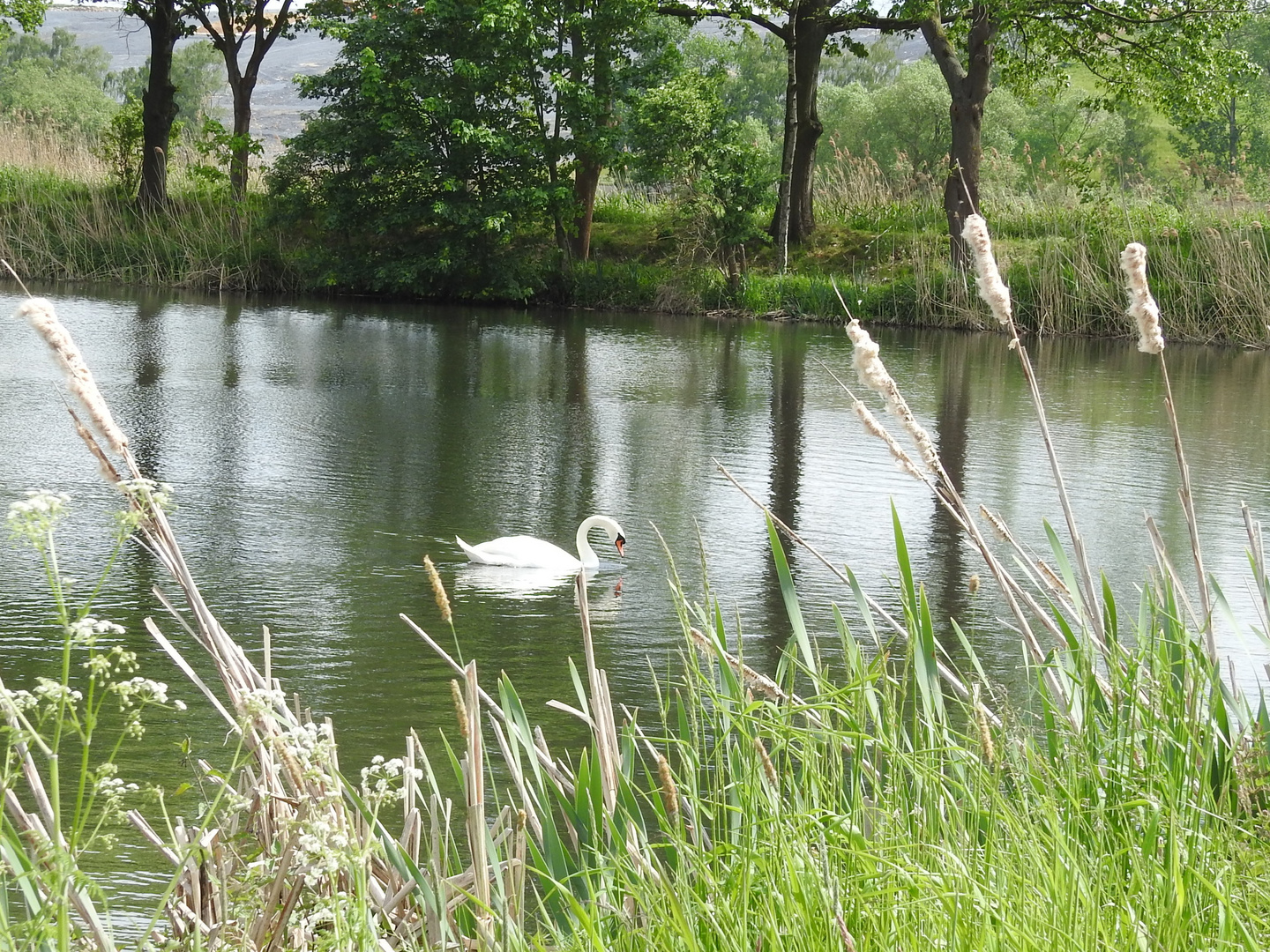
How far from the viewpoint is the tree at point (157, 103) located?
80.5 feet

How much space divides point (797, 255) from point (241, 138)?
33.1 feet

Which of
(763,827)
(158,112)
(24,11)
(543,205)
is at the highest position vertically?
(24,11)

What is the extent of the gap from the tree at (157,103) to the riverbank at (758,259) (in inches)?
18.7

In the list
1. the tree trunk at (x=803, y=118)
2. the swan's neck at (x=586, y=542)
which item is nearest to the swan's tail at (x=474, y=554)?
the swan's neck at (x=586, y=542)

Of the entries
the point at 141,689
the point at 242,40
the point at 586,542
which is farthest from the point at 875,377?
the point at 242,40

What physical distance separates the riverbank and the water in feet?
9.78

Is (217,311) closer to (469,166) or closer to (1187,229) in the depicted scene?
(469,166)

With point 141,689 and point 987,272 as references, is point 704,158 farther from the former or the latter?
point 141,689

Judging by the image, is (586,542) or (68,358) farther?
(586,542)

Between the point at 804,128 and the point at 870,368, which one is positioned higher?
the point at 804,128

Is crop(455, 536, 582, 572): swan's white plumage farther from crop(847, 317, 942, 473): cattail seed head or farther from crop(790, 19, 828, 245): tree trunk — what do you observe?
crop(790, 19, 828, 245): tree trunk

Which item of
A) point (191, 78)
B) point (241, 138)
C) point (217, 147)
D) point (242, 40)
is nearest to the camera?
point (241, 138)

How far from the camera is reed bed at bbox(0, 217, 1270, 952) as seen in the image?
61.1 inches

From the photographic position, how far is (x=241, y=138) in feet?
82.0
